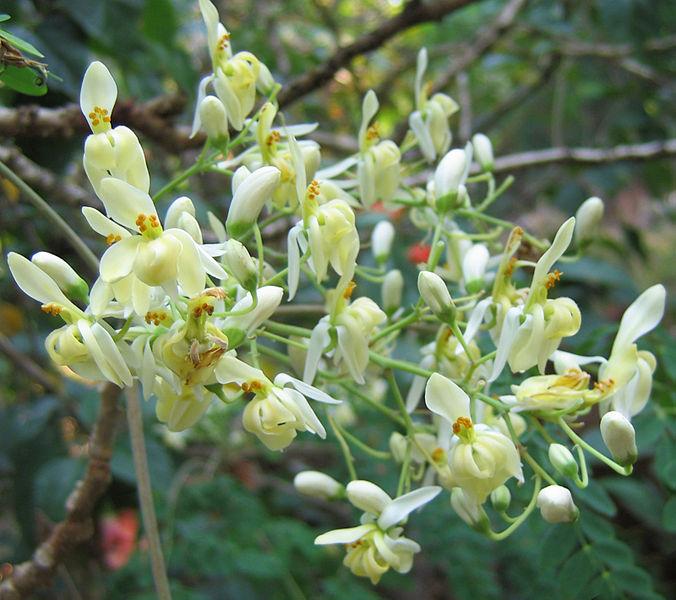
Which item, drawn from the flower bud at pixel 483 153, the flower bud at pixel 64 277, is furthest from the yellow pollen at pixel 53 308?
the flower bud at pixel 483 153

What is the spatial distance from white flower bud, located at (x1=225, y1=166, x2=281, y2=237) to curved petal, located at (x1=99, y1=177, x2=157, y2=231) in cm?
7

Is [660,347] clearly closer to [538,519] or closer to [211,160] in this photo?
[538,519]

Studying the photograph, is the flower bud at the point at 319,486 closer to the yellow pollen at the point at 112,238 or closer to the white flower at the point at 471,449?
the white flower at the point at 471,449

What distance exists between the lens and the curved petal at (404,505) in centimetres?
64

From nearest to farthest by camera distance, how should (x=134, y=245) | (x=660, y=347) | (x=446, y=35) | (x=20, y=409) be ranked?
(x=134, y=245), (x=660, y=347), (x=20, y=409), (x=446, y=35)

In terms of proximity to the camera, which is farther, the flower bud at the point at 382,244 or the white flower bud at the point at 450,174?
the flower bud at the point at 382,244

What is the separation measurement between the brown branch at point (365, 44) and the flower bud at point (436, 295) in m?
0.65

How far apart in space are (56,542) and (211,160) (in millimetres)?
446

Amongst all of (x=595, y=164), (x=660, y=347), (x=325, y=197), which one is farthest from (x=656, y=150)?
(x=325, y=197)

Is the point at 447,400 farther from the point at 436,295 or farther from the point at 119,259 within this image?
the point at 119,259

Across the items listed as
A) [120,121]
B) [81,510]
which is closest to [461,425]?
[81,510]

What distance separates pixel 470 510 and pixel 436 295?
17 cm

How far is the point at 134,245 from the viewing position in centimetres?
54

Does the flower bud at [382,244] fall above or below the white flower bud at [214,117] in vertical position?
below
